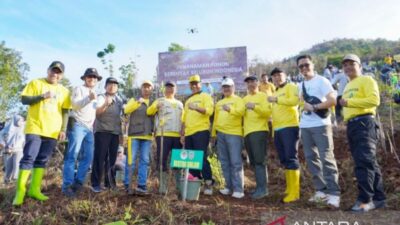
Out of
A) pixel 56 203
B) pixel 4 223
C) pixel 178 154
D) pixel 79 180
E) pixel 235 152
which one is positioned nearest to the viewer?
pixel 4 223

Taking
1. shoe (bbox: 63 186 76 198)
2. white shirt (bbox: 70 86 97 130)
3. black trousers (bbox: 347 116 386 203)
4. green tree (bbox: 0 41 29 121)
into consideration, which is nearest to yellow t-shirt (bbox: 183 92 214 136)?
white shirt (bbox: 70 86 97 130)

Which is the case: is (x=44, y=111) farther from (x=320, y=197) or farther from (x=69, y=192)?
(x=320, y=197)

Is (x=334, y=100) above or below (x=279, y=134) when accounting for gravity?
above

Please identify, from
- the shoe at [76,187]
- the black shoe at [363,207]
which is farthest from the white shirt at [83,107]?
the black shoe at [363,207]

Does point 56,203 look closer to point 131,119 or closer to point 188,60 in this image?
point 131,119

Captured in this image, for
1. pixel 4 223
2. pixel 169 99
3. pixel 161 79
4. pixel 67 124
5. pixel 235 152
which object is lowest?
pixel 4 223

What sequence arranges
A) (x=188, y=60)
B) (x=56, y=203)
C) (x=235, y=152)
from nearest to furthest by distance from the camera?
(x=56, y=203)
(x=235, y=152)
(x=188, y=60)

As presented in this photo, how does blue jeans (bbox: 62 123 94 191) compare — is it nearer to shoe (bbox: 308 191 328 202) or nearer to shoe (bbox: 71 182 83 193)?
shoe (bbox: 71 182 83 193)

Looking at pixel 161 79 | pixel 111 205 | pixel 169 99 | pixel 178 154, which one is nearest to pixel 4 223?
pixel 111 205

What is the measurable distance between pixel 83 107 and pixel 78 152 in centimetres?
64

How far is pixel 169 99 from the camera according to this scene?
5578 mm

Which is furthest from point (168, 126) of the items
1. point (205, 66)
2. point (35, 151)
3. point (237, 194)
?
point (205, 66)

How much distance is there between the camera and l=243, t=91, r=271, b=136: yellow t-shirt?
17.0ft

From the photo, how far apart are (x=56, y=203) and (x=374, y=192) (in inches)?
150
